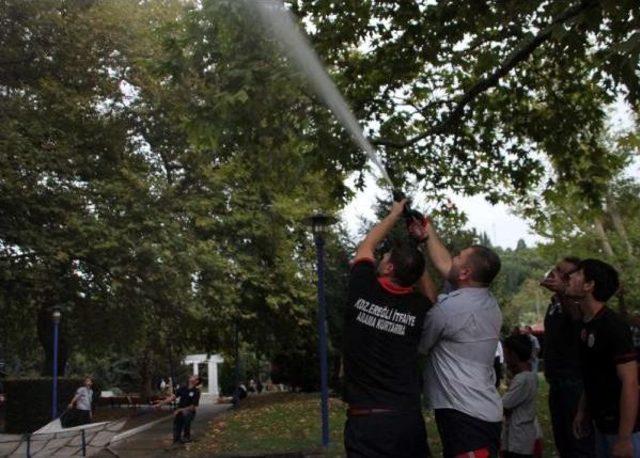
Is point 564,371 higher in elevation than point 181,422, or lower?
higher

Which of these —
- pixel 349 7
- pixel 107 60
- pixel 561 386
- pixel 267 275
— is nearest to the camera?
pixel 561 386

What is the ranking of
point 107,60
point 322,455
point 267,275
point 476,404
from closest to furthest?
point 476,404 → point 322,455 → point 107,60 → point 267,275

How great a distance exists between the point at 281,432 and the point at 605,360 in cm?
1399

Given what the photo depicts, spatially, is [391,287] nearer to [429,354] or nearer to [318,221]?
[429,354]

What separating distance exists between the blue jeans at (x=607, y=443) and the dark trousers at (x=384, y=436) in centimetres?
163

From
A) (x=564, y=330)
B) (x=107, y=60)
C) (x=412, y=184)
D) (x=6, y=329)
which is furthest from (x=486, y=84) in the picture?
(x=6, y=329)

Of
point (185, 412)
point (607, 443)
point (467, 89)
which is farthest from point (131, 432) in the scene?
point (607, 443)

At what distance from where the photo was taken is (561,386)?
632cm

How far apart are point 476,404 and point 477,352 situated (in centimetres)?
29

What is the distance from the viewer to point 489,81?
10320mm

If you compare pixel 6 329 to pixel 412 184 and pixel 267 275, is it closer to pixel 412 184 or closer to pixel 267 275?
pixel 267 275

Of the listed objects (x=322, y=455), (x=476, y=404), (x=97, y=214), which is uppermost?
(x=97, y=214)

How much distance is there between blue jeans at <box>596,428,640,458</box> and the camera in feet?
15.8

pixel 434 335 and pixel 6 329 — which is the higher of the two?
pixel 6 329
